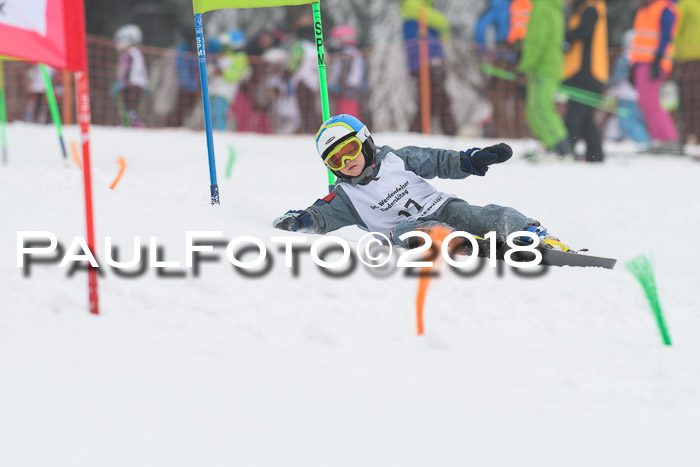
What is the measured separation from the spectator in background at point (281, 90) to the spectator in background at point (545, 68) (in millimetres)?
4398

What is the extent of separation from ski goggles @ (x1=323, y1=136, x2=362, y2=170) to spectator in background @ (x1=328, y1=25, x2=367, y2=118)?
8130mm

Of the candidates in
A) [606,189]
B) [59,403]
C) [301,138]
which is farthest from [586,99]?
[59,403]

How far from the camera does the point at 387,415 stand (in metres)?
2.37

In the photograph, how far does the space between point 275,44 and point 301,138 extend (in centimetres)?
207

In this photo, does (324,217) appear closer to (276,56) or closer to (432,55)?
(432,55)

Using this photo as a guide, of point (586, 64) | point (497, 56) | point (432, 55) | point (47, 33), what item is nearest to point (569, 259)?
point (47, 33)

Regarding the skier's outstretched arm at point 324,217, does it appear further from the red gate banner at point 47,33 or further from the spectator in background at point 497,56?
the spectator in background at point 497,56

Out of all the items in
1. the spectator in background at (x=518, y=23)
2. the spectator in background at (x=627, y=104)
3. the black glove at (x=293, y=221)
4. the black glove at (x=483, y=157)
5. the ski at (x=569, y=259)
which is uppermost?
the spectator in background at (x=518, y=23)

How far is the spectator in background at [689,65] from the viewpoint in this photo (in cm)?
1122

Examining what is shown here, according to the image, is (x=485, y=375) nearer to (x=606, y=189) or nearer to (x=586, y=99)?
(x=606, y=189)

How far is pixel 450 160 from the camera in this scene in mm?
4410

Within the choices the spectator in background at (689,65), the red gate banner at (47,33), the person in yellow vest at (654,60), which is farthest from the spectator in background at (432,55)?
the red gate banner at (47,33)

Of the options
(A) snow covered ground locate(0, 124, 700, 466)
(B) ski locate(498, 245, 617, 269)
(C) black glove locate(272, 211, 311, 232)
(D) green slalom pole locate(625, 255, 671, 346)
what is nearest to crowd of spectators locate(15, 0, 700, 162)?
(B) ski locate(498, 245, 617, 269)

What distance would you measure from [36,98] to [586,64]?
772 centimetres
